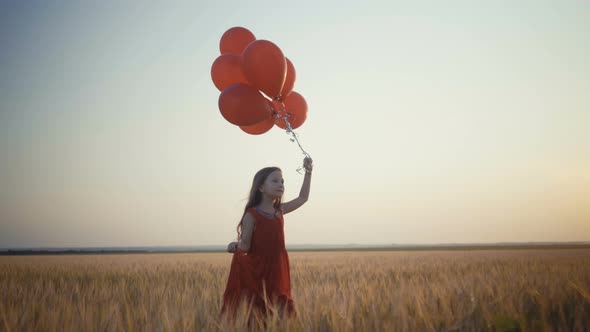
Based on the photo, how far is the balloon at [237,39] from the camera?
382 cm

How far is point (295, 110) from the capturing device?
12.3 ft

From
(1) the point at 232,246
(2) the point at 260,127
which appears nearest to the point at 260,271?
(1) the point at 232,246

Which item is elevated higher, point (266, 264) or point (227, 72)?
point (227, 72)

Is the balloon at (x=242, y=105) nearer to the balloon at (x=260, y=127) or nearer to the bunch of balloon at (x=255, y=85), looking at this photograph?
the bunch of balloon at (x=255, y=85)

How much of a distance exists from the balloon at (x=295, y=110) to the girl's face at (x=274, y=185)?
915mm

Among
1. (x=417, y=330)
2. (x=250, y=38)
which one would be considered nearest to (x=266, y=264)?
(x=417, y=330)

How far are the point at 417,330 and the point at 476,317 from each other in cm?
54

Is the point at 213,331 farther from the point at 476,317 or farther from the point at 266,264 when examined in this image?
the point at 476,317

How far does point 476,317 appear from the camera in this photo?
234 cm

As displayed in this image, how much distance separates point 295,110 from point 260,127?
1.21 feet

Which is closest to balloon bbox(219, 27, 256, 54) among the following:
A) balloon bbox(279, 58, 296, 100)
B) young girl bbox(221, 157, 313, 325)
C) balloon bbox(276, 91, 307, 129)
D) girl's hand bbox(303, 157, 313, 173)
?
balloon bbox(279, 58, 296, 100)

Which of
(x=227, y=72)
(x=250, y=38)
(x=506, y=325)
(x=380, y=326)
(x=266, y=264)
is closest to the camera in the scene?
(x=506, y=325)

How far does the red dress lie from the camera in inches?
109

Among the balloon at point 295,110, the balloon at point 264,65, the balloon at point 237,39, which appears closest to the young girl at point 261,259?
the balloon at point 264,65
